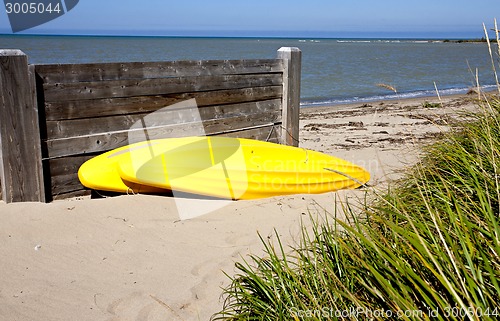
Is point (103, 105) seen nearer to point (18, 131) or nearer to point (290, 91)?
point (18, 131)

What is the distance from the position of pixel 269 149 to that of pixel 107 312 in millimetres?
2961

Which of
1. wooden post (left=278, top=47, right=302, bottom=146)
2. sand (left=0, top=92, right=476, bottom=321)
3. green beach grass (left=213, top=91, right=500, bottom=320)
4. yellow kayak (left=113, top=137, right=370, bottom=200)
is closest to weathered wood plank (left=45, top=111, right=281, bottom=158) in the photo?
wooden post (left=278, top=47, right=302, bottom=146)

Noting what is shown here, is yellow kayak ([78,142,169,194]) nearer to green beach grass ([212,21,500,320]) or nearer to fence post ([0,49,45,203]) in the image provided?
fence post ([0,49,45,203])

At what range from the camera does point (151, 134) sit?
5801 mm

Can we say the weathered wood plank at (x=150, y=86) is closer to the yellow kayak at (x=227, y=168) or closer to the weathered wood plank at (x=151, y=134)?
the weathered wood plank at (x=151, y=134)

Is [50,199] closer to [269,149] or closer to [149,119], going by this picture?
[149,119]

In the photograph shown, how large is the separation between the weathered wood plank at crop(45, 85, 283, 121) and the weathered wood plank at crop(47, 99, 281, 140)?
0.16 ft

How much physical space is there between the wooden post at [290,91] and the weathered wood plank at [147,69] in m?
0.12

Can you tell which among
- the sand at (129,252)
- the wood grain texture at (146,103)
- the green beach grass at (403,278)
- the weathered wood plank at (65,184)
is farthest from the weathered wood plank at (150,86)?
the green beach grass at (403,278)

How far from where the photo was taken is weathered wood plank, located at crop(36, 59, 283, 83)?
5.03 meters

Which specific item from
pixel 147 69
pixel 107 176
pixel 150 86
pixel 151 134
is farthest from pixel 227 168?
pixel 147 69

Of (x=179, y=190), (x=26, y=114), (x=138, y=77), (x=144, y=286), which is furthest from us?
(x=138, y=77)

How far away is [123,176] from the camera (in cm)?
498

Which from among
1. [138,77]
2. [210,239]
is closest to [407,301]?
[210,239]
